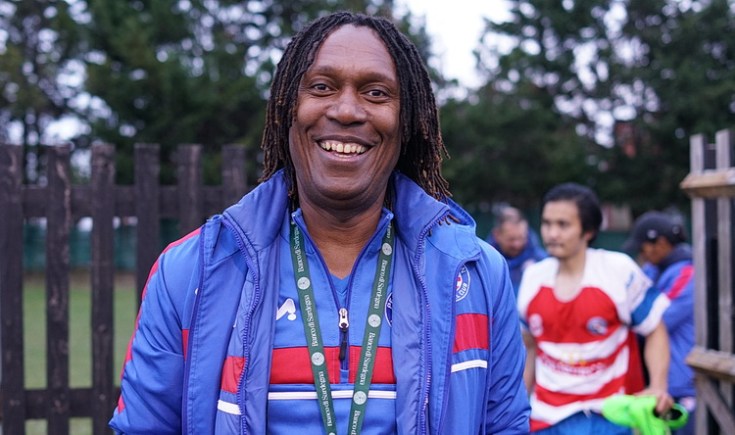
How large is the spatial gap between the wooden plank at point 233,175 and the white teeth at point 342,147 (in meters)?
3.25

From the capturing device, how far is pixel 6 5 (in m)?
32.7

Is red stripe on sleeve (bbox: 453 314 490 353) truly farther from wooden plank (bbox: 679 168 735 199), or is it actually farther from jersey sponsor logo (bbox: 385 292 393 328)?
wooden plank (bbox: 679 168 735 199)

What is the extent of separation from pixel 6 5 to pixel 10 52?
16.5 feet

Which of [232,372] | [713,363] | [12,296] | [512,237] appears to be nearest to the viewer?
[232,372]

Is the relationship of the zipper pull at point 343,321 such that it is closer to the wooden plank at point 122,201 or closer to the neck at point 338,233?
the neck at point 338,233

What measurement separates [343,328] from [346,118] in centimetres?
54

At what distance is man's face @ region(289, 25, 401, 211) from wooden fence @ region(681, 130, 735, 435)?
352cm

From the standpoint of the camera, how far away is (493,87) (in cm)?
3083

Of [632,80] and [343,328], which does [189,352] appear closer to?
[343,328]

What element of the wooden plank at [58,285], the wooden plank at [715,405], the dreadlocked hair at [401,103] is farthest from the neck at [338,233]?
the wooden plank at [715,405]

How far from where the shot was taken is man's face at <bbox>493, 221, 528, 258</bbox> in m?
7.37

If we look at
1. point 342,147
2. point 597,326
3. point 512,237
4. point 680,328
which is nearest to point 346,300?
point 342,147

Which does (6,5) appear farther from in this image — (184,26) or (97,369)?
(97,369)

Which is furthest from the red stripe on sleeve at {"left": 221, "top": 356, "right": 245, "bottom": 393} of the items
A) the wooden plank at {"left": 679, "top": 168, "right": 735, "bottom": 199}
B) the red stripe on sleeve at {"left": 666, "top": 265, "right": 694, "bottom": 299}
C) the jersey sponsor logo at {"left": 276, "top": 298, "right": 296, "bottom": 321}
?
the red stripe on sleeve at {"left": 666, "top": 265, "right": 694, "bottom": 299}
